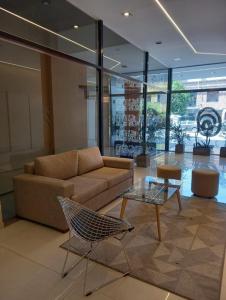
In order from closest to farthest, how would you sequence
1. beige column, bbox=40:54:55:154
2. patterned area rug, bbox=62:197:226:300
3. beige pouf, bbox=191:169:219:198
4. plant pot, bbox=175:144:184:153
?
patterned area rug, bbox=62:197:226:300, beige pouf, bbox=191:169:219:198, beige column, bbox=40:54:55:154, plant pot, bbox=175:144:184:153

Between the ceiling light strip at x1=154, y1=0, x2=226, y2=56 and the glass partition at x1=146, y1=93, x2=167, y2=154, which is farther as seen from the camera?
the glass partition at x1=146, y1=93, x2=167, y2=154

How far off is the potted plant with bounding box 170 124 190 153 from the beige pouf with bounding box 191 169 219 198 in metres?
4.78

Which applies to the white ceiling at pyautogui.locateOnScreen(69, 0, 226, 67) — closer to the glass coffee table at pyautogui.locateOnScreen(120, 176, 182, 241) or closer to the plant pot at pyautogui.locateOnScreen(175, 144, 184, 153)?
the glass coffee table at pyautogui.locateOnScreen(120, 176, 182, 241)

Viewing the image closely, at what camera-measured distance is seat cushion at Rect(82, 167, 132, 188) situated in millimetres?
3686

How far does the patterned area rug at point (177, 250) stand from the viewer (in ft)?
6.46

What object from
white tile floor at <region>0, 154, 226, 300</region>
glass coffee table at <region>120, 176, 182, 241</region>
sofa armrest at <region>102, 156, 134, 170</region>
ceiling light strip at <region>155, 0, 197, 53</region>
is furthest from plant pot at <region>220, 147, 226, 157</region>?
white tile floor at <region>0, 154, 226, 300</region>

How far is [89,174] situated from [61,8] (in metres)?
2.73

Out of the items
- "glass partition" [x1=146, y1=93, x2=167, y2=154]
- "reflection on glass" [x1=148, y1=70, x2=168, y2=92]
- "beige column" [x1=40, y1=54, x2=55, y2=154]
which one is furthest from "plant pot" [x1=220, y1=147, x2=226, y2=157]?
"beige column" [x1=40, y1=54, x2=55, y2=154]

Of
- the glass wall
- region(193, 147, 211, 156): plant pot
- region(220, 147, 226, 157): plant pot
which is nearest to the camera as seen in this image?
the glass wall

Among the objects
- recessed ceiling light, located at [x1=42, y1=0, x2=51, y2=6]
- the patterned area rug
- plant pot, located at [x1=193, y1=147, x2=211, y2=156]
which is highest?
recessed ceiling light, located at [x1=42, y1=0, x2=51, y2=6]

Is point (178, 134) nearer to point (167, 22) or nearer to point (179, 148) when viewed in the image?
point (179, 148)

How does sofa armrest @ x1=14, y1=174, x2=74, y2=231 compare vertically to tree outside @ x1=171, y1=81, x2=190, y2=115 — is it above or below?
below

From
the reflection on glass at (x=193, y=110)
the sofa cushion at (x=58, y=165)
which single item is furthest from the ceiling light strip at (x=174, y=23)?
the reflection on glass at (x=193, y=110)

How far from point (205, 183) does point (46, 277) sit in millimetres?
2934
